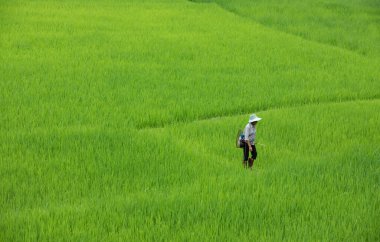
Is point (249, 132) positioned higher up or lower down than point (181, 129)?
higher up

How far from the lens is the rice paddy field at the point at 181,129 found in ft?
12.9

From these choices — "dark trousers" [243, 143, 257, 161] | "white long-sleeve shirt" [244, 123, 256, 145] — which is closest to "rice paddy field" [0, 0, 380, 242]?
"dark trousers" [243, 143, 257, 161]

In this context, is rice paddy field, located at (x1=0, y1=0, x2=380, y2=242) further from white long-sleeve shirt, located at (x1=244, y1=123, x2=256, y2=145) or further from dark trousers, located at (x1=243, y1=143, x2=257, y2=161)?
white long-sleeve shirt, located at (x1=244, y1=123, x2=256, y2=145)

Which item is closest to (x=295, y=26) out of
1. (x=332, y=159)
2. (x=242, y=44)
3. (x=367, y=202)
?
(x=242, y=44)

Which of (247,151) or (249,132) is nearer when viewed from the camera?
(249,132)

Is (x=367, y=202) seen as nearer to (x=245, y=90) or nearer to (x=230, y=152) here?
(x=230, y=152)

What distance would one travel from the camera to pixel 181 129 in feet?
20.0

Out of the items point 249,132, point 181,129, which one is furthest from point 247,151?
point 181,129

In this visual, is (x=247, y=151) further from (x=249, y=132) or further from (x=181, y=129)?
(x=181, y=129)

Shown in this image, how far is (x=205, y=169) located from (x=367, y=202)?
52.3 inches

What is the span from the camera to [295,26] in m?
12.5

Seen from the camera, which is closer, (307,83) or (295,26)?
(307,83)

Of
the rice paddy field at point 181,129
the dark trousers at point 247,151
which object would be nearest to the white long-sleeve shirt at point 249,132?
the dark trousers at point 247,151

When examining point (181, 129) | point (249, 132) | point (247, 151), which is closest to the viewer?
point (249, 132)
